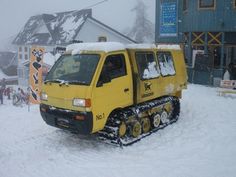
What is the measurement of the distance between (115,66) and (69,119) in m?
1.92

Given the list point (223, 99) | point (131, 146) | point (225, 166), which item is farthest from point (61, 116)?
point (223, 99)

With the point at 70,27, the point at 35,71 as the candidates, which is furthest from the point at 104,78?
the point at 70,27

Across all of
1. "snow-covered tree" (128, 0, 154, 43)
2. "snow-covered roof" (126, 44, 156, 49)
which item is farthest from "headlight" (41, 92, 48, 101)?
"snow-covered tree" (128, 0, 154, 43)

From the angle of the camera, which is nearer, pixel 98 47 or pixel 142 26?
pixel 98 47

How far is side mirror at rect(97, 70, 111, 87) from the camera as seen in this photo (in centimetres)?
859

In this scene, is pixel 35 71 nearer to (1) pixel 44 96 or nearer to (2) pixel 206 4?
(1) pixel 44 96

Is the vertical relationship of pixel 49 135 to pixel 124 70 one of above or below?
below

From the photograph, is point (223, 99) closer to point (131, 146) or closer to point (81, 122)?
point (131, 146)

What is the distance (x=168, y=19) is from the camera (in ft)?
80.8

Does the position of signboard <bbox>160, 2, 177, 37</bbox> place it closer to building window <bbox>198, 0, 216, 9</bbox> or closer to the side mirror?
building window <bbox>198, 0, 216, 9</bbox>

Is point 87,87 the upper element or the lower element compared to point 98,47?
lower

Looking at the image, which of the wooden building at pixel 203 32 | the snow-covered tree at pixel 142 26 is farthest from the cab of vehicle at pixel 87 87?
the snow-covered tree at pixel 142 26

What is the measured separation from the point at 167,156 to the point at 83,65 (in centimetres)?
319

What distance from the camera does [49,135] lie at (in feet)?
33.0
